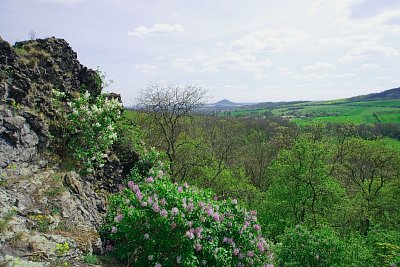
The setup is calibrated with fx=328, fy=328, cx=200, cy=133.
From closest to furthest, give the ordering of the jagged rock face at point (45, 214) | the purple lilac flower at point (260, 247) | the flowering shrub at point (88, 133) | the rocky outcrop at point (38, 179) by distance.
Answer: the jagged rock face at point (45, 214), the rocky outcrop at point (38, 179), the purple lilac flower at point (260, 247), the flowering shrub at point (88, 133)

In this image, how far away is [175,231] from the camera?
9.05 meters

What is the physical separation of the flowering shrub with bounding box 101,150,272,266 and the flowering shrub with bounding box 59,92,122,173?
2191mm

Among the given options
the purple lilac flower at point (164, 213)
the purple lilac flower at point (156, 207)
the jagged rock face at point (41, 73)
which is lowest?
the purple lilac flower at point (164, 213)

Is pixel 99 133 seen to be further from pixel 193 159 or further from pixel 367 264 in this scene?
pixel 193 159

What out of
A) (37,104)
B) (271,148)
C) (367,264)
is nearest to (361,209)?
(367,264)

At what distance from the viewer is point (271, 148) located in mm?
49781

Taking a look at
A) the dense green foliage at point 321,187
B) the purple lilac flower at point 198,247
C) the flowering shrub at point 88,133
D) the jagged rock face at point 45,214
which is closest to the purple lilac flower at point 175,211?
the purple lilac flower at point 198,247

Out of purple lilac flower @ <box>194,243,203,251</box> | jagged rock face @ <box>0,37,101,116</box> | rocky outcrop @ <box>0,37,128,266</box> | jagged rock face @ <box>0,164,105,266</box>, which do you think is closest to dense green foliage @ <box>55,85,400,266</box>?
purple lilac flower @ <box>194,243,203,251</box>

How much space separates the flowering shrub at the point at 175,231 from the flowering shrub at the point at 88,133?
2191 millimetres

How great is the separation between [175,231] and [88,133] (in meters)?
5.04

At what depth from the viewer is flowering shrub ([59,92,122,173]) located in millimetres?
11570

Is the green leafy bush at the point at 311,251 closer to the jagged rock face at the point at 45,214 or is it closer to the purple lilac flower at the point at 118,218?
the purple lilac flower at the point at 118,218

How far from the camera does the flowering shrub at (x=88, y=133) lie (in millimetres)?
11570

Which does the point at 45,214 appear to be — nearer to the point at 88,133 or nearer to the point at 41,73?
the point at 88,133
